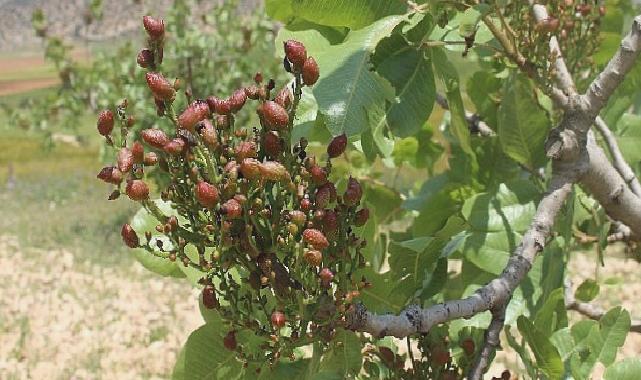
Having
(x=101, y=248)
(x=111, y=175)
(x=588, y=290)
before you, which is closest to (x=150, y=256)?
(x=111, y=175)

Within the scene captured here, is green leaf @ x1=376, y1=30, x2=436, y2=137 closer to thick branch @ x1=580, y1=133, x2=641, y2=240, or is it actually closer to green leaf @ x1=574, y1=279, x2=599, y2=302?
thick branch @ x1=580, y1=133, x2=641, y2=240

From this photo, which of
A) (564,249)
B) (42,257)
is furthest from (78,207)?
(564,249)

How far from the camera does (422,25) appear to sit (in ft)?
5.39

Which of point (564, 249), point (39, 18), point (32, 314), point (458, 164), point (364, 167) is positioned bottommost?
point (32, 314)

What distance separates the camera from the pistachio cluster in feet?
3.75

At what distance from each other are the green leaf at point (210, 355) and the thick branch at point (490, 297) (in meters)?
0.47

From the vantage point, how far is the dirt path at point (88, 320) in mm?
7242

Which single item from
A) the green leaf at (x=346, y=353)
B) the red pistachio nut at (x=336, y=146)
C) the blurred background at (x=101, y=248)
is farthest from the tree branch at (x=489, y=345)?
the blurred background at (x=101, y=248)

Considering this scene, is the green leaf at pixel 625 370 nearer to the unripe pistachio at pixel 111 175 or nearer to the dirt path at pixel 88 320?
the unripe pistachio at pixel 111 175

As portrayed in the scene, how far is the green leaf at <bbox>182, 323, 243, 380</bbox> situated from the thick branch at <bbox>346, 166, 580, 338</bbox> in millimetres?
470

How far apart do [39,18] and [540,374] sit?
1140 centimetres

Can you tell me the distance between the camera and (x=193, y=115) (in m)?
1.12

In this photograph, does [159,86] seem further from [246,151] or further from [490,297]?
[490,297]

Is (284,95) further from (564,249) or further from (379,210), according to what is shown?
(379,210)
